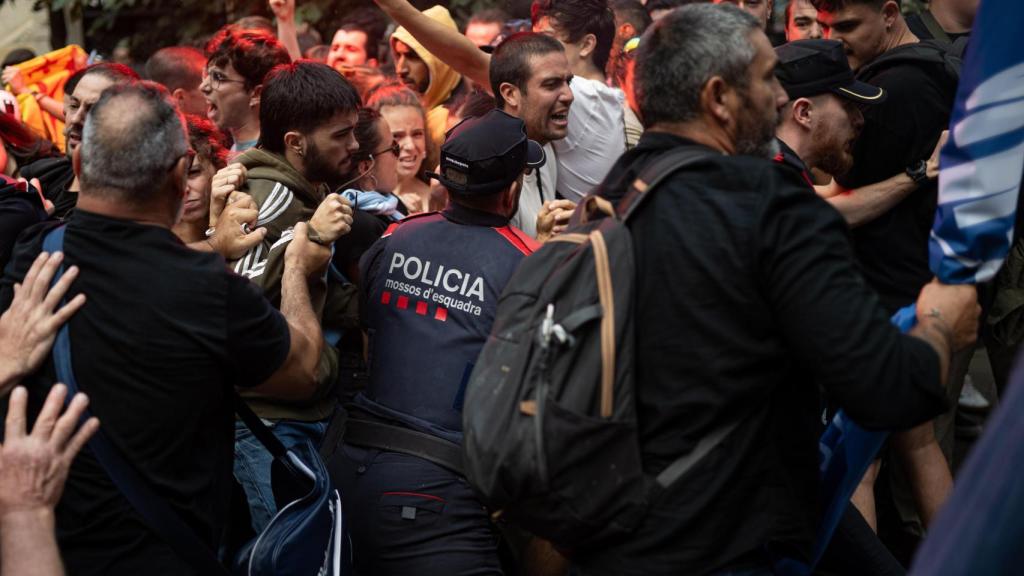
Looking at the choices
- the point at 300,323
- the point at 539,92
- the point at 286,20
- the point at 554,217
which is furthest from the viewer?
the point at 286,20

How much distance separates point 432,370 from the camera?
416 cm

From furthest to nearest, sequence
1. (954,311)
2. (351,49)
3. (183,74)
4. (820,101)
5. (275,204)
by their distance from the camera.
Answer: (351,49), (183,74), (820,101), (275,204), (954,311)

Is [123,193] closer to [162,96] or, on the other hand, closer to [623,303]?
[162,96]

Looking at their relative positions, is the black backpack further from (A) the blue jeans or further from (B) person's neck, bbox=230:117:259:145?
(B) person's neck, bbox=230:117:259:145

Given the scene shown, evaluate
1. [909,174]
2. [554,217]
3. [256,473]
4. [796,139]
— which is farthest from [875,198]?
[256,473]

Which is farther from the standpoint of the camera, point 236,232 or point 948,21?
point 948,21

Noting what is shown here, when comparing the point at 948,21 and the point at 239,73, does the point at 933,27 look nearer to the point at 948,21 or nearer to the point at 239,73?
the point at 948,21

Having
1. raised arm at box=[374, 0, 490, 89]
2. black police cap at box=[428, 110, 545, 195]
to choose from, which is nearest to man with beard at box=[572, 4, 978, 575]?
black police cap at box=[428, 110, 545, 195]

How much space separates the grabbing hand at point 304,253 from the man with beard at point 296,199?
27mm

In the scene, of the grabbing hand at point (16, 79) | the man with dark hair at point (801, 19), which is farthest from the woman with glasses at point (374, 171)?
the grabbing hand at point (16, 79)

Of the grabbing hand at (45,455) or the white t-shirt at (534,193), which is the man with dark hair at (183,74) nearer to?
→ the white t-shirt at (534,193)

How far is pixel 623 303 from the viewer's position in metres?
2.80

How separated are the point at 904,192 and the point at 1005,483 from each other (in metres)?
3.64

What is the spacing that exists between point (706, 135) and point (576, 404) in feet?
2.33
